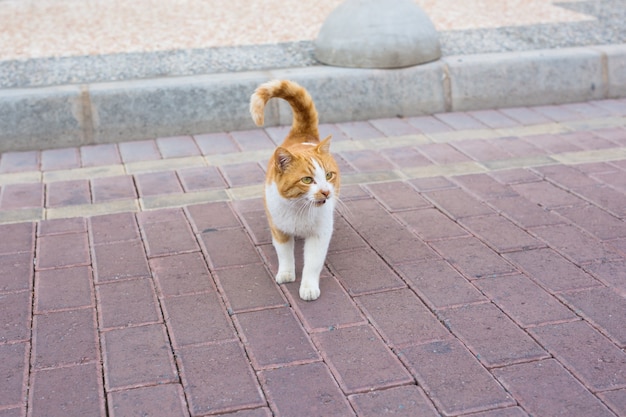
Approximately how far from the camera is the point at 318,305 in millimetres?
3156

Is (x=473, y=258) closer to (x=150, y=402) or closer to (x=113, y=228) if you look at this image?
(x=150, y=402)

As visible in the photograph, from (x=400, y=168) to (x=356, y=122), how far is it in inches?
39.1

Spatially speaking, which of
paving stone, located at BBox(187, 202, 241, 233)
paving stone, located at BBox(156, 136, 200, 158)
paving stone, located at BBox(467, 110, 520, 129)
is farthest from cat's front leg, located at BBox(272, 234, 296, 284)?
paving stone, located at BBox(467, 110, 520, 129)

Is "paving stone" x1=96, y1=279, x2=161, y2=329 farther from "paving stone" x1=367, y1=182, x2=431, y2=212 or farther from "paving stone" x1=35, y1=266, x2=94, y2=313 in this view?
"paving stone" x1=367, y1=182, x2=431, y2=212

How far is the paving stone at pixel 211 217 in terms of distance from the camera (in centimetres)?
393

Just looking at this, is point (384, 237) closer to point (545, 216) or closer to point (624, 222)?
point (545, 216)

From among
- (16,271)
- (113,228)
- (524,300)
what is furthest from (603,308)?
(16,271)

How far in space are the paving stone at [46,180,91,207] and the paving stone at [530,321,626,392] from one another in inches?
101

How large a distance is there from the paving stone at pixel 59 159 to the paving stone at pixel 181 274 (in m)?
1.57

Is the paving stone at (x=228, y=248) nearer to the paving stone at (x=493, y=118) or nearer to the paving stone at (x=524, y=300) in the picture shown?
the paving stone at (x=524, y=300)

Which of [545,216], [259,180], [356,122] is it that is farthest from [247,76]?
[545,216]

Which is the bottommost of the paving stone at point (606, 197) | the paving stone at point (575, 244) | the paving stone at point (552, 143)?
the paving stone at point (552, 143)

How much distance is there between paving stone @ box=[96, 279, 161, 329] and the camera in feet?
9.98

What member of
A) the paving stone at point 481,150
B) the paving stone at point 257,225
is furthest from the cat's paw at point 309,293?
the paving stone at point 481,150
